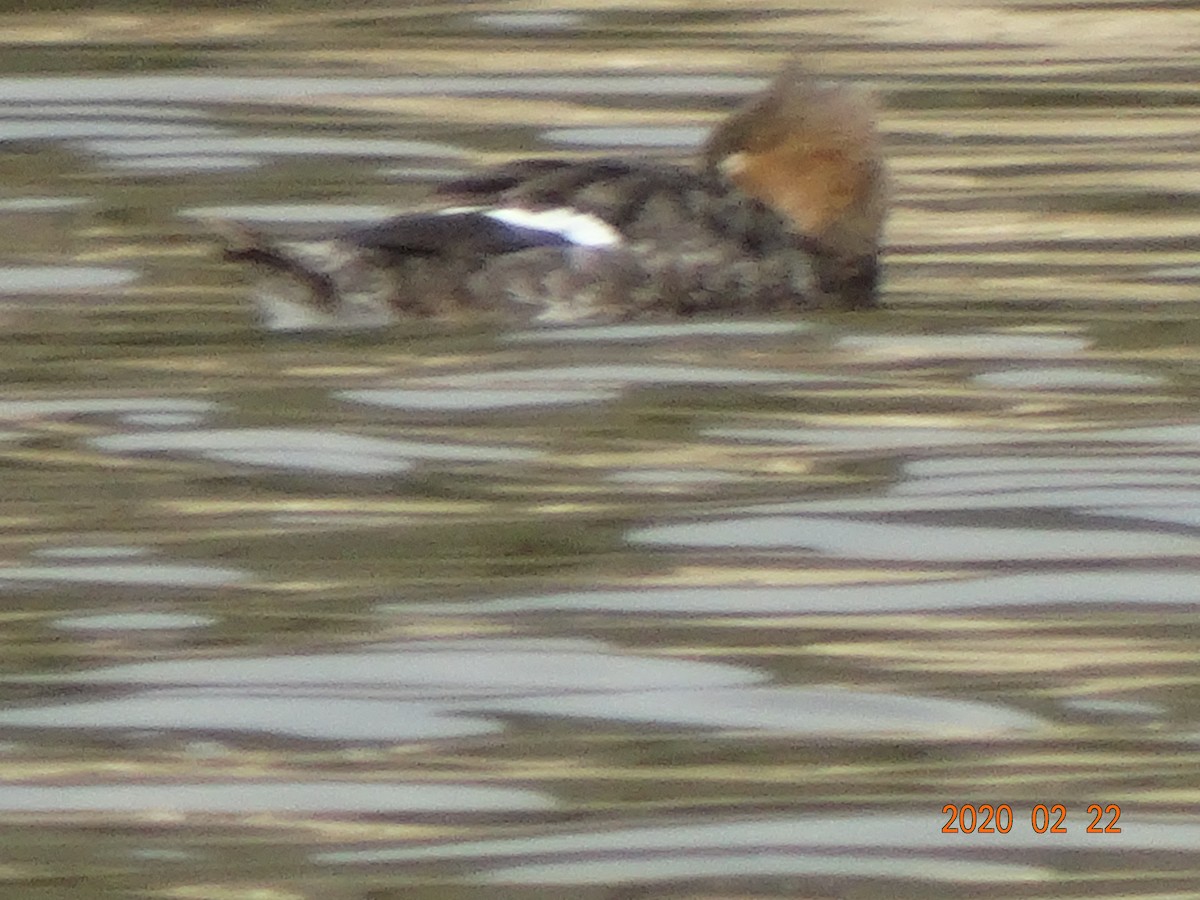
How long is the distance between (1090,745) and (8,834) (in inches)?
62.2

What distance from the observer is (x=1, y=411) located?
21.8ft

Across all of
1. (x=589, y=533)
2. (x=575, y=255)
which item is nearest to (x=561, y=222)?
(x=575, y=255)

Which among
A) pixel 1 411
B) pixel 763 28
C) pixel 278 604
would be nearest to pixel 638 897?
pixel 278 604

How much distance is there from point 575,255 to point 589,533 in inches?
63.3

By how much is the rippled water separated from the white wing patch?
0.76 ft

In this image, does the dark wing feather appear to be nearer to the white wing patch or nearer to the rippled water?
the white wing patch

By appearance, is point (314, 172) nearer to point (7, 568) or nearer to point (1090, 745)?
point (7, 568)

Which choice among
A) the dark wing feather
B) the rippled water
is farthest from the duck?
the rippled water

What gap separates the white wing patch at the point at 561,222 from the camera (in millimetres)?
7293

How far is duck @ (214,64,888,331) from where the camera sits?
23.9ft

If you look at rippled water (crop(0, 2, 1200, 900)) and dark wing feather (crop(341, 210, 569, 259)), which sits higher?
dark wing feather (crop(341, 210, 569, 259))

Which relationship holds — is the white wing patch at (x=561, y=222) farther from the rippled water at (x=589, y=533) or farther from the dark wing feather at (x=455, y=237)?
the rippled water at (x=589, y=533)

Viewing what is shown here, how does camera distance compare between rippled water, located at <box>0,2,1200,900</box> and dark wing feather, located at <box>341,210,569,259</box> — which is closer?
rippled water, located at <box>0,2,1200,900</box>

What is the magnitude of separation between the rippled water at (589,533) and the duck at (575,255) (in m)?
0.13
